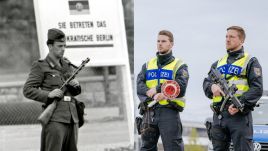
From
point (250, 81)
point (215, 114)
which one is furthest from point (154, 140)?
point (250, 81)

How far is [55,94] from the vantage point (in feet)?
20.8

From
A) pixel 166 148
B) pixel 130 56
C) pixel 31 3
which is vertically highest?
pixel 31 3

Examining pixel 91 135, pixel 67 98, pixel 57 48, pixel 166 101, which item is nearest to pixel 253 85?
pixel 166 101

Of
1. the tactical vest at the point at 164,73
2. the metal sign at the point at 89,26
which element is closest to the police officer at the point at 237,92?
the tactical vest at the point at 164,73

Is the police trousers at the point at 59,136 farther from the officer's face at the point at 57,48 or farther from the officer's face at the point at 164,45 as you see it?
the officer's face at the point at 164,45

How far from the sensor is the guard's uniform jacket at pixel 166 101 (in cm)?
725

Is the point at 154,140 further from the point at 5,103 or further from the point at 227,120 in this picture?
the point at 5,103

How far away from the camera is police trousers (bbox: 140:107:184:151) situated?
7254mm

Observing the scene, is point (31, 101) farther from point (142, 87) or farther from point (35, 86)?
point (35, 86)

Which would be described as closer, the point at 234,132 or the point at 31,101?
the point at 234,132

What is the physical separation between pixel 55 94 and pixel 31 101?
238 centimetres

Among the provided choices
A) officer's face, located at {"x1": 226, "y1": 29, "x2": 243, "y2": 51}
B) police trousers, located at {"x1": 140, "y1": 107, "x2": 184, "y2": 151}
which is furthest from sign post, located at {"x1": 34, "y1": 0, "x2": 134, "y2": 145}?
officer's face, located at {"x1": 226, "y1": 29, "x2": 243, "y2": 51}

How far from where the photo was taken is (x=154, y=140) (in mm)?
7422

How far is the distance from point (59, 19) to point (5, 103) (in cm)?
107
